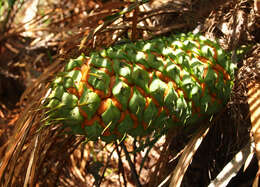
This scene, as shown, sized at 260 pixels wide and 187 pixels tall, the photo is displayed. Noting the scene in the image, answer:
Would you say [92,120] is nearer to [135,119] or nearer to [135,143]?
[135,119]

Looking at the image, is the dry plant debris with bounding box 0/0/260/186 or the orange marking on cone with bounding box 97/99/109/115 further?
the dry plant debris with bounding box 0/0/260/186

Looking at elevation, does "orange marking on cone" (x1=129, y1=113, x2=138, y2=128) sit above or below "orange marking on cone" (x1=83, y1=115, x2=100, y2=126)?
below

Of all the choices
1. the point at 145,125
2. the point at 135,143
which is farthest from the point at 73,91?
the point at 135,143

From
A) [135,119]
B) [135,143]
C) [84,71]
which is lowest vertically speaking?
[135,143]

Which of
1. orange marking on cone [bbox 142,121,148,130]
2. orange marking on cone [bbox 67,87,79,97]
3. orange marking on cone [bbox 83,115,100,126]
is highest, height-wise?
orange marking on cone [bbox 67,87,79,97]

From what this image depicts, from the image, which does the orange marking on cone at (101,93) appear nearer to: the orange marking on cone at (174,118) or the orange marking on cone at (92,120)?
the orange marking on cone at (92,120)

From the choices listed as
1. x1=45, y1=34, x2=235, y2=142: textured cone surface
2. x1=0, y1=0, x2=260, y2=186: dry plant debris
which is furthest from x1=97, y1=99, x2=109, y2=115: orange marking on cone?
x1=0, y1=0, x2=260, y2=186: dry plant debris

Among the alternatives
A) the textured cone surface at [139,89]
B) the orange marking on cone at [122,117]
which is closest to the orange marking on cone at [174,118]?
the textured cone surface at [139,89]

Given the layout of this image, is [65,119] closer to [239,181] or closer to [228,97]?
[228,97]

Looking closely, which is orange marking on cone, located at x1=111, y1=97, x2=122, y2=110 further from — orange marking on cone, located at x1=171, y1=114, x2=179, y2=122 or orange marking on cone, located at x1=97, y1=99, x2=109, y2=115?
orange marking on cone, located at x1=171, y1=114, x2=179, y2=122
